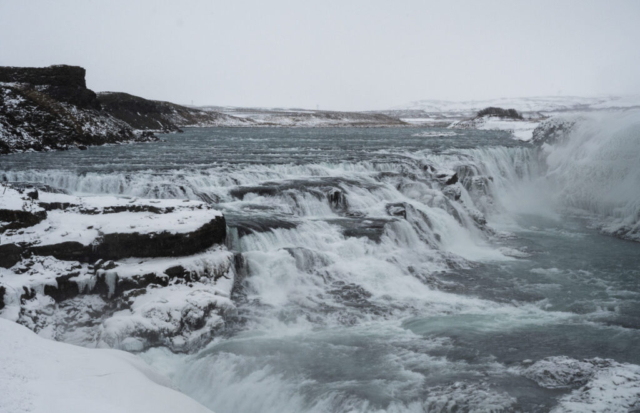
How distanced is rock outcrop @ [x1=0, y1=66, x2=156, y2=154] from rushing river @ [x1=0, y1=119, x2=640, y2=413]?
34.9 ft

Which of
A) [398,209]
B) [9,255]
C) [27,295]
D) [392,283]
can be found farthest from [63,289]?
[398,209]

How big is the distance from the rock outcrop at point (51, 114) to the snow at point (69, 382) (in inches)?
1144

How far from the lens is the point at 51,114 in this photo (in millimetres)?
37594

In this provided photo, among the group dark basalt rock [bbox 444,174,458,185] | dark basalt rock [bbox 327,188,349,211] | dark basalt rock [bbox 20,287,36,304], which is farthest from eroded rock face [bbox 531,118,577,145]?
dark basalt rock [bbox 20,287,36,304]

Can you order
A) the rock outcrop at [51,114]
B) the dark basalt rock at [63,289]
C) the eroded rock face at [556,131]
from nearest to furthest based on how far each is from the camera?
the dark basalt rock at [63,289]
the eroded rock face at [556,131]
the rock outcrop at [51,114]

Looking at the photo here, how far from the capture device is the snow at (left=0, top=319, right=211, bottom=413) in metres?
4.23

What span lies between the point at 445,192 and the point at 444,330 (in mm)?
12756

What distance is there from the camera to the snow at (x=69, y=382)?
423 centimetres

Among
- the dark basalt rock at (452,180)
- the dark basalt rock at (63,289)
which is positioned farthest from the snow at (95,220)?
the dark basalt rock at (452,180)

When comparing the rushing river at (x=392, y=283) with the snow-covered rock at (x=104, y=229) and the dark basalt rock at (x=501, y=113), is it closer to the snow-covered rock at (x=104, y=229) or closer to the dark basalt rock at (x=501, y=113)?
the snow-covered rock at (x=104, y=229)

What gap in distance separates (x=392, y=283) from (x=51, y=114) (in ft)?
118

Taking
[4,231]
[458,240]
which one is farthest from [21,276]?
[458,240]

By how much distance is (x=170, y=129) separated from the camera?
6988cm

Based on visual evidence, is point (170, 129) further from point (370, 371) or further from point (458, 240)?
point (370, 371)
